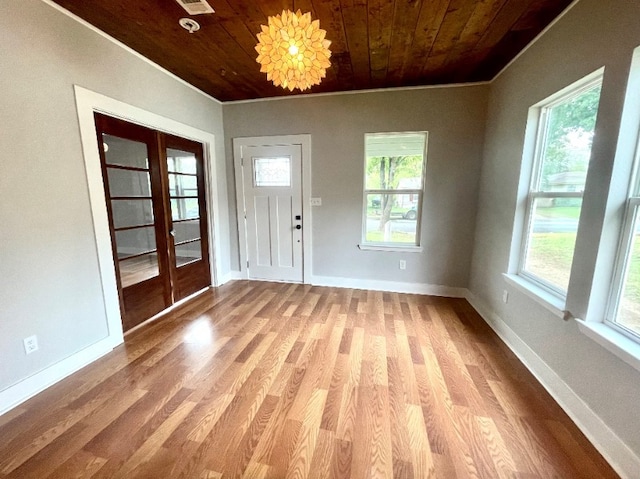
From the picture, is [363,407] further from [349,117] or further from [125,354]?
[349,117]

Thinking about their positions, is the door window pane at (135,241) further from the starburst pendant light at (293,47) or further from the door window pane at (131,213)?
the starburst pendant light at (293,47)

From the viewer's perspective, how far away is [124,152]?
2418mm

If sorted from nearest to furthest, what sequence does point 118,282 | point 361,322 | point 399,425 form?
1. point 399,425
2. point 118,282
3. point 361,322

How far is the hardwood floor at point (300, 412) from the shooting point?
129cm

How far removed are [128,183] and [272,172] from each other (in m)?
1.75

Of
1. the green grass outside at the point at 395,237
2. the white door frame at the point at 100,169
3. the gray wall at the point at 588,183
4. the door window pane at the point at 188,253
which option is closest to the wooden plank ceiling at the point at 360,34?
the gray wall at the point at 588,183

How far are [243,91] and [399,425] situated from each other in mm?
3725

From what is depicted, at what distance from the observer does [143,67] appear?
8.19ft

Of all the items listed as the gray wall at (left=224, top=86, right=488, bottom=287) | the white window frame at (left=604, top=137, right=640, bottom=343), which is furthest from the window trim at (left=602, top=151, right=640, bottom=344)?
the gray wall at (left=224, top=86, right=488, bottom=287)

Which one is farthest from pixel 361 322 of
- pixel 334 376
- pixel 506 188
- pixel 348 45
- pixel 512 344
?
pixel 348 45

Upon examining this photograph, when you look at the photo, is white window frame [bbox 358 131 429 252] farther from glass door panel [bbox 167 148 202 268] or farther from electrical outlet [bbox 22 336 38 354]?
electrical outlet [bbox 22 336 38 354]

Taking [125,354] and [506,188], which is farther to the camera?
[506,188]

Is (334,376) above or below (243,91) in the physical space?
below

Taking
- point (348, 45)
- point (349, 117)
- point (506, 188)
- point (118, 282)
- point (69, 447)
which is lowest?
point (69, 447)
